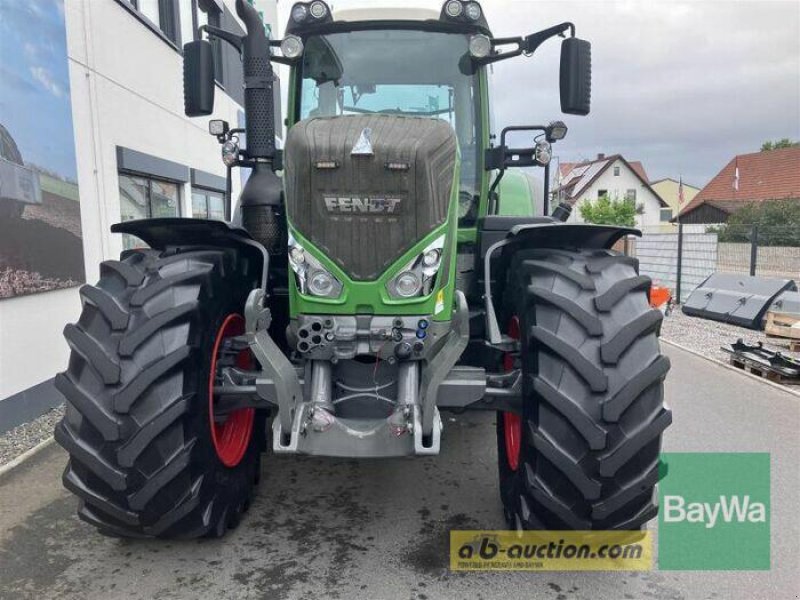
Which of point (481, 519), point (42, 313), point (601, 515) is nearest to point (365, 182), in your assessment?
point (601, 515)

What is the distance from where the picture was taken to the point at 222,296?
2893 millimetres

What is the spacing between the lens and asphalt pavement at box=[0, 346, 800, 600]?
2.67 metres

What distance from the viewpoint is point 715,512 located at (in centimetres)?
331

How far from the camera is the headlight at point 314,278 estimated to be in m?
2.65

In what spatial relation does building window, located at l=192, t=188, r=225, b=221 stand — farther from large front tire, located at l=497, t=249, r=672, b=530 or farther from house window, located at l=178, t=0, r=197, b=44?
large front tire, located at l=497, t=249, r=672, b=530

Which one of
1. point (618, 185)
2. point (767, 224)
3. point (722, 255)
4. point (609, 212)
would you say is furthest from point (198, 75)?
point (618, 185)

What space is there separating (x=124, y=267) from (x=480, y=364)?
74.2 inches

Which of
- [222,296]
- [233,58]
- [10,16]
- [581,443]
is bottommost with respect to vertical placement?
[581,443]

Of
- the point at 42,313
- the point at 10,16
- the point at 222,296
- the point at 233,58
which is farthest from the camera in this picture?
the point at 233,58

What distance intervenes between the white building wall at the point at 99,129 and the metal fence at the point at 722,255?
7752 millimetres

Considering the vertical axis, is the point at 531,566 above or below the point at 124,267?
below

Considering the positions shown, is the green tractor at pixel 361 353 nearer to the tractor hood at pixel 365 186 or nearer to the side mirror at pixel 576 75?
the tractor hood at pixel 365 186

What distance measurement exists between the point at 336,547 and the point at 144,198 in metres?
6.13

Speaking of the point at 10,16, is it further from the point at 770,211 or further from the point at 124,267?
the point at 770,211
